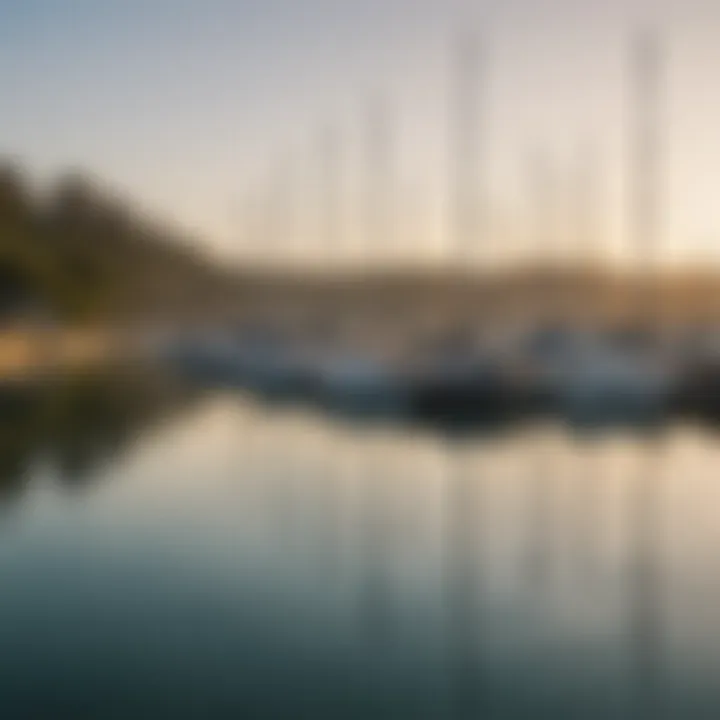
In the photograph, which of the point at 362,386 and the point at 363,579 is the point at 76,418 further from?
the point at 363,579

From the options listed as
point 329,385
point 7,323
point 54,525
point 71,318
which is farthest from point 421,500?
point 71,318

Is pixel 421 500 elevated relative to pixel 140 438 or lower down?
lower down

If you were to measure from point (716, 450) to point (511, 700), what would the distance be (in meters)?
8.07

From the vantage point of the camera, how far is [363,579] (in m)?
7.46

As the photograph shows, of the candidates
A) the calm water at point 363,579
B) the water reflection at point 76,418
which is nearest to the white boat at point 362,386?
the water reflection at point 76,418

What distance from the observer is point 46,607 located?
6691 millimetres

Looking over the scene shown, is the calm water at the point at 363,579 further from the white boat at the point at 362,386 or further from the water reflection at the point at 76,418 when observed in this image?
the white boat at the point at 362,386

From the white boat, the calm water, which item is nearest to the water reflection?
the calm water

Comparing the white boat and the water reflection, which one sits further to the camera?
the white boat

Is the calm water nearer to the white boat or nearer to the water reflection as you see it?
the water reflection

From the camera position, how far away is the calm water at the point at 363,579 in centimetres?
541

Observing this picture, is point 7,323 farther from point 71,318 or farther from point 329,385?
point 329,385

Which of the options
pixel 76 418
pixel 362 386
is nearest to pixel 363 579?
pixel 76 418

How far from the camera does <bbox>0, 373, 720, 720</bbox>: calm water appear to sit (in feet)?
17.7
